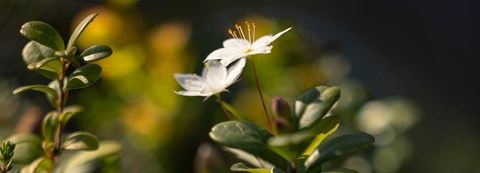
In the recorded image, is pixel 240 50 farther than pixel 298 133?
Yes

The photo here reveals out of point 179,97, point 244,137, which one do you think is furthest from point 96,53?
point 179,97

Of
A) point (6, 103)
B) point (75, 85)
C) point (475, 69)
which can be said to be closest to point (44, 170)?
point (75, 85)

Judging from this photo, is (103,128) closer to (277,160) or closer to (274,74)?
(274,74)

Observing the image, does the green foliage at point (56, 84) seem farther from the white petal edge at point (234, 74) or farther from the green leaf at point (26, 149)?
the white petal edge at point (234, 74)

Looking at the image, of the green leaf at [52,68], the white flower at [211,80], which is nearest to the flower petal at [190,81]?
the white flower at [211,80]

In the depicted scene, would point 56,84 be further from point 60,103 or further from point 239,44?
point 239,44

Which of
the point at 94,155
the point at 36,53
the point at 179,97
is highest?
the point at 36,53
